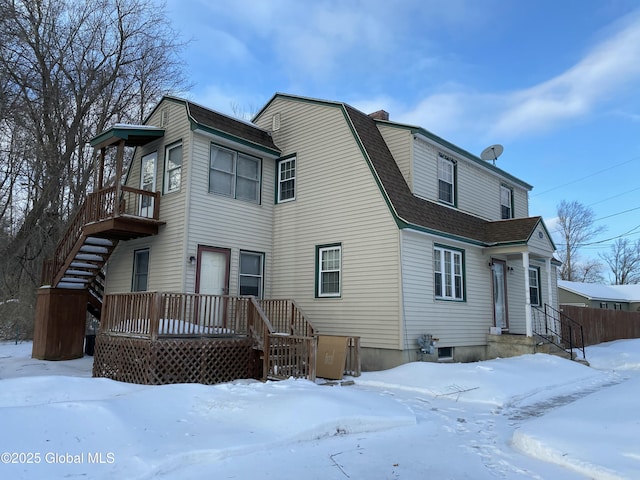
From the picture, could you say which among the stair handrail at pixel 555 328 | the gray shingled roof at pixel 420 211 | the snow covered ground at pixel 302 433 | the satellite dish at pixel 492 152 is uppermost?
the satellite dish at pixel 492 152

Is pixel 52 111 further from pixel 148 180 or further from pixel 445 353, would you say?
pixel 445 353

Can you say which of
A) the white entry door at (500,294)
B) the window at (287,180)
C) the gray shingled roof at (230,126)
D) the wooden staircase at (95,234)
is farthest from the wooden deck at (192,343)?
the white entry door at (500,294)

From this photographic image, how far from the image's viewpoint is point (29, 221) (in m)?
21.2

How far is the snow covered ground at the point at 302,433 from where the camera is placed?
4.95 meters

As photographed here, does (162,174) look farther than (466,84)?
No

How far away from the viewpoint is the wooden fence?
20.9 m

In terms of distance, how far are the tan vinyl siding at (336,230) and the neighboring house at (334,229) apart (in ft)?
0.12

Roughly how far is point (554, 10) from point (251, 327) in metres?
14.2

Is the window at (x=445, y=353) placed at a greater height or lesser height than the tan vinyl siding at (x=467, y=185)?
lesser

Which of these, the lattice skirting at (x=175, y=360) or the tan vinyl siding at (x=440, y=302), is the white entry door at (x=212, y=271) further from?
the tan vinyl siding at (x=440, y=302)

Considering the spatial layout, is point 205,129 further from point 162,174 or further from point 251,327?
point 251,327

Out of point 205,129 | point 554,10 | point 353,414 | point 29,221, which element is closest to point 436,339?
point 353,414

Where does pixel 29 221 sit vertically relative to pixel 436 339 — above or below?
above

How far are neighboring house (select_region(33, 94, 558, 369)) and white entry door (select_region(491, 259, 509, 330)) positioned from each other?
68 mm
